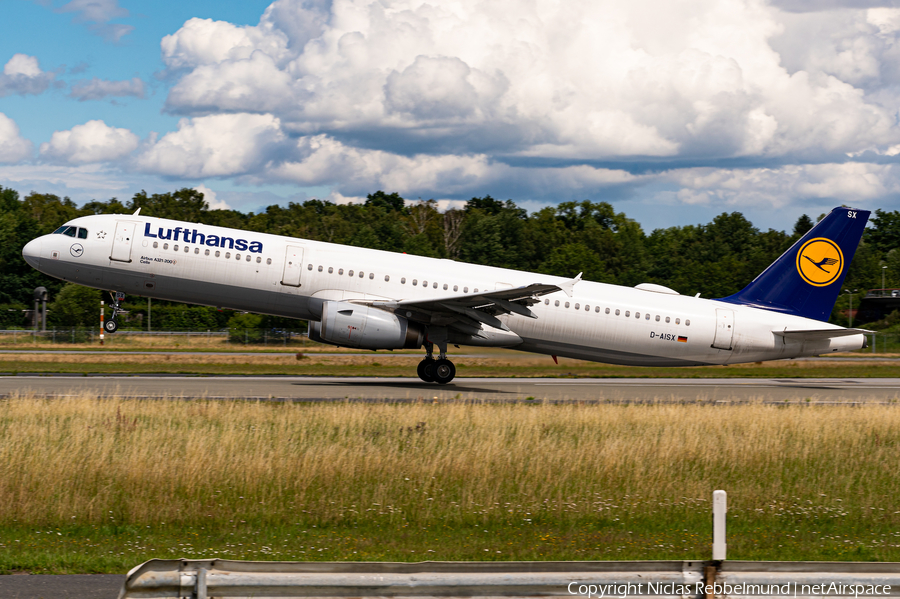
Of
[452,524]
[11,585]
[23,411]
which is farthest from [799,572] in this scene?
[23,411]

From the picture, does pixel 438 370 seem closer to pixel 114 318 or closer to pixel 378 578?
pixel 114 318

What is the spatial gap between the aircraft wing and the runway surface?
229 cm

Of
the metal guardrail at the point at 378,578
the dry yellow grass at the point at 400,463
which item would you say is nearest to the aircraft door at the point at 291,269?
the dry yellow grass at the point at 400,463

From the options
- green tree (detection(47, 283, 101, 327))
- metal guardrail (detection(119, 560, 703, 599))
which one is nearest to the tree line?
green tree (detection(47, 283, 101, 327))

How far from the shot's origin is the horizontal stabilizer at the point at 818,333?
28344 mm

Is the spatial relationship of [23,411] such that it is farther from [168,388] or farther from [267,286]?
[267,286]

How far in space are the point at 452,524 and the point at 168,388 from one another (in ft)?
55.8

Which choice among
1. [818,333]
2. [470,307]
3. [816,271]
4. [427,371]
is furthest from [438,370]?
[816,271]

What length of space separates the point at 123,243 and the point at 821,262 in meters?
24.9

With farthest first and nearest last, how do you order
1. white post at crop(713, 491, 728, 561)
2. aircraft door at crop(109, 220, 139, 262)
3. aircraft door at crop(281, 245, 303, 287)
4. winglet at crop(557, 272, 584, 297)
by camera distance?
1. aircraft door at crop(281, 245, 303, 287)
2. aircraft door at crop(109, 220, 139, 262)
3. winglet at crop(557, 272, 584, 297)
4. white post at crop(713, 491, 728, 561)

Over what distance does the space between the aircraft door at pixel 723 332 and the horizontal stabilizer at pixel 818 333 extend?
173 cm

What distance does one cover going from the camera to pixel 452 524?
1071 cm

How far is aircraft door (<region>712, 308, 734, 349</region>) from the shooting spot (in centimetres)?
2917

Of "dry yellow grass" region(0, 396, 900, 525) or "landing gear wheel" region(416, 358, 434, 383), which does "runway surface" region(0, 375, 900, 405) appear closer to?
"landing gear wheel" region(416, 358, 434, 383)
